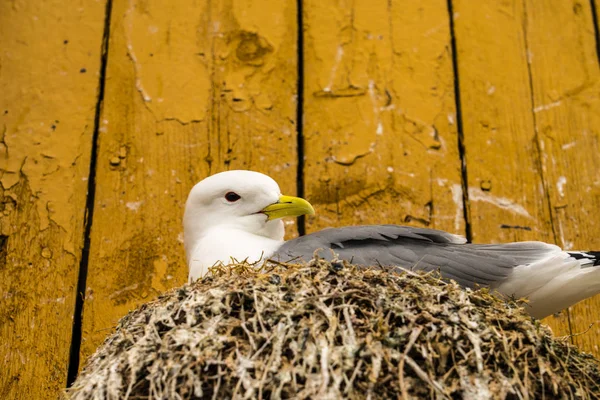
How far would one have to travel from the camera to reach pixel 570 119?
108 inches

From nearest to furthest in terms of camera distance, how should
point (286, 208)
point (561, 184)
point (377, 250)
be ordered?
point (377, 250), point (286, 208), point (561, 184)

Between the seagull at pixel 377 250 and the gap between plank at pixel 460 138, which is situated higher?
the gap between plank at pixel 460 138

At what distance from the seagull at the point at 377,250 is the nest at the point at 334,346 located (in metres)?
0.26

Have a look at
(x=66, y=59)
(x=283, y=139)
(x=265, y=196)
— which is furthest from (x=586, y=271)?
(x=66, y=59)

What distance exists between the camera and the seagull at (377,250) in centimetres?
203

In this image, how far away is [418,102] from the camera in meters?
2.77

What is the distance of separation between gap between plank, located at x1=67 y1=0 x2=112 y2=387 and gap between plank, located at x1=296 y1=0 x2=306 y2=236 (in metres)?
0.69

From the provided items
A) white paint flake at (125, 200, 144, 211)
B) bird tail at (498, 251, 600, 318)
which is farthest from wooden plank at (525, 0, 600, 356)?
white paint flake at (125, 200, 144, 211)

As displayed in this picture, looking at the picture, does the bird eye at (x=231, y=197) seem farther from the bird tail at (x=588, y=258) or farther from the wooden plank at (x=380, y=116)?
the bird tail at (x=588, y=258)

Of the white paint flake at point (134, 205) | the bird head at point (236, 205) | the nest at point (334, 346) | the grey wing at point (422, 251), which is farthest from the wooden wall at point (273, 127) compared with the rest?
the nest at point (334, 346)

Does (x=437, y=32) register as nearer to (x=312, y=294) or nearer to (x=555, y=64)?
(x=555, y=64)

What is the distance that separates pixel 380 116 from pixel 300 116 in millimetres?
284

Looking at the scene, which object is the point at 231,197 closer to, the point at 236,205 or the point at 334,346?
the point at 236,205

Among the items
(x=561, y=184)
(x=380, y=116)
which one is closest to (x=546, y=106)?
(x=561, y=184)
